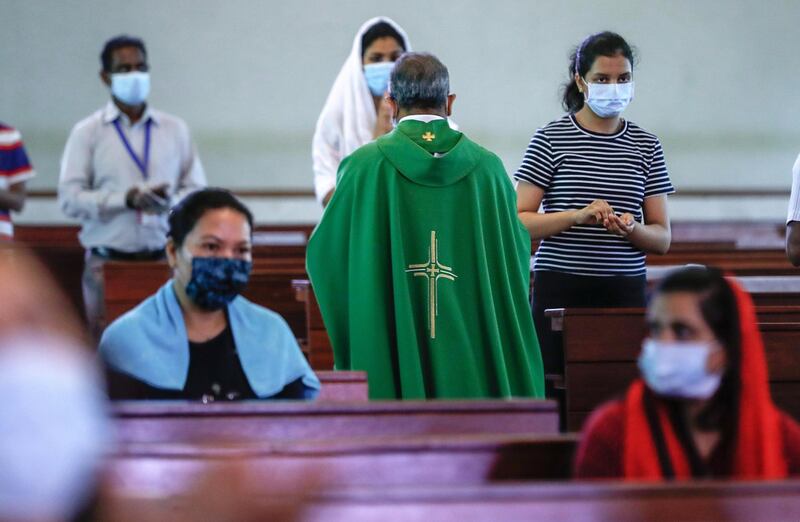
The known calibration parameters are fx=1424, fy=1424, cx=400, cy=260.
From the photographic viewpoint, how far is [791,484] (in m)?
2.56

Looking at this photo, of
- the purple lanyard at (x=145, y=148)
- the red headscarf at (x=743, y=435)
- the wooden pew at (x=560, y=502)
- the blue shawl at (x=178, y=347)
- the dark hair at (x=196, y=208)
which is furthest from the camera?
the purple lanyard at (x=145, y=148)

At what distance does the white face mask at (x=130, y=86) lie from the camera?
7.46 m

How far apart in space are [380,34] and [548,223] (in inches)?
70.5

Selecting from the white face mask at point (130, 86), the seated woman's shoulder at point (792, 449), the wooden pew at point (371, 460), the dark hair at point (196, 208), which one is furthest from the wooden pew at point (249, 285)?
the seated woman's shoulder at point (792, 449)

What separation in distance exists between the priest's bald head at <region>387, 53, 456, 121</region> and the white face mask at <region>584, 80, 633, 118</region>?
0.60 metres

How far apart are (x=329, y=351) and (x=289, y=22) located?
521cm

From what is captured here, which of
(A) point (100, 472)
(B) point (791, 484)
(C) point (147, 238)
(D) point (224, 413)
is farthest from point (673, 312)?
(C) point (147, 238)

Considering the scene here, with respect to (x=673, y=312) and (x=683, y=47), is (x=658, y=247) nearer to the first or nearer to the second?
(x=673, y=312)

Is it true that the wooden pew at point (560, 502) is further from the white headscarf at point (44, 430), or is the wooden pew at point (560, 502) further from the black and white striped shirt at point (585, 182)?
the black and white striped shirt at point (585, 182)

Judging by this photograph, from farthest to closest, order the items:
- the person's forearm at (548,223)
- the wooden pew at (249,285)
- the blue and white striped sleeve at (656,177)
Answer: the wooden pew at (249,285), the blue and white striped sleeve at (656,177), the person's forearm at (548,223)

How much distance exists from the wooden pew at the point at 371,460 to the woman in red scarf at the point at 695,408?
12 cm

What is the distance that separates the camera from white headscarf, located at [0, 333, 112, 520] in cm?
184

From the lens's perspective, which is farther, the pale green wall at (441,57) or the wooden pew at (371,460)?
the pale green wall at (441,57)

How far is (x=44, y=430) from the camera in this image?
73.5 inches
